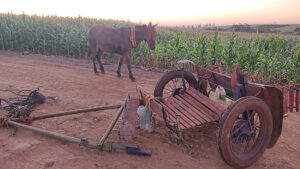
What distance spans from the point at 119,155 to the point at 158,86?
1.51m

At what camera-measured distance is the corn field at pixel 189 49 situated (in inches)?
330

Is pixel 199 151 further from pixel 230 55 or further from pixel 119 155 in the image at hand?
pixel 230 55

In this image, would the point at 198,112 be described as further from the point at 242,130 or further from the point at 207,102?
the point at 242,130

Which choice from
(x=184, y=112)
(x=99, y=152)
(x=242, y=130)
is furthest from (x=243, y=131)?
(x=99, y=152)

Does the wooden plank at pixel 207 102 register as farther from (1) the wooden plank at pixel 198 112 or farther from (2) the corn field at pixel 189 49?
(2) the corn field at pixel 189 49

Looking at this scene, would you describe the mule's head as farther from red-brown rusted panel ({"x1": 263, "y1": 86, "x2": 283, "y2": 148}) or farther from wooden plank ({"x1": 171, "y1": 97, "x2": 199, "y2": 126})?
red-brown rusted panel ({"x1": 263, "y1": 86, "x2": 283, "y2": 148})

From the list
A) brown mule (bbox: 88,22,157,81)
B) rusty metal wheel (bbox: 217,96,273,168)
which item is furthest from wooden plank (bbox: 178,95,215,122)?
brown mule (bbox: 88,22,157,81)

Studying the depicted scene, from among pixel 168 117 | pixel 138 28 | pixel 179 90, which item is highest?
pixel 138 28

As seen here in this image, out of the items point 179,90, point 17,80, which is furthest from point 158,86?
point 17,80

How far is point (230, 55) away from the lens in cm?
901

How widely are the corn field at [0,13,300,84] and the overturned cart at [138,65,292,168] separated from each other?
5.11m

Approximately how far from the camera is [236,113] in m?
2.89

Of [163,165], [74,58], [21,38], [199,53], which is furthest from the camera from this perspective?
[21,38]

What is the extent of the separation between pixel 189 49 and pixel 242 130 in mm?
7389
